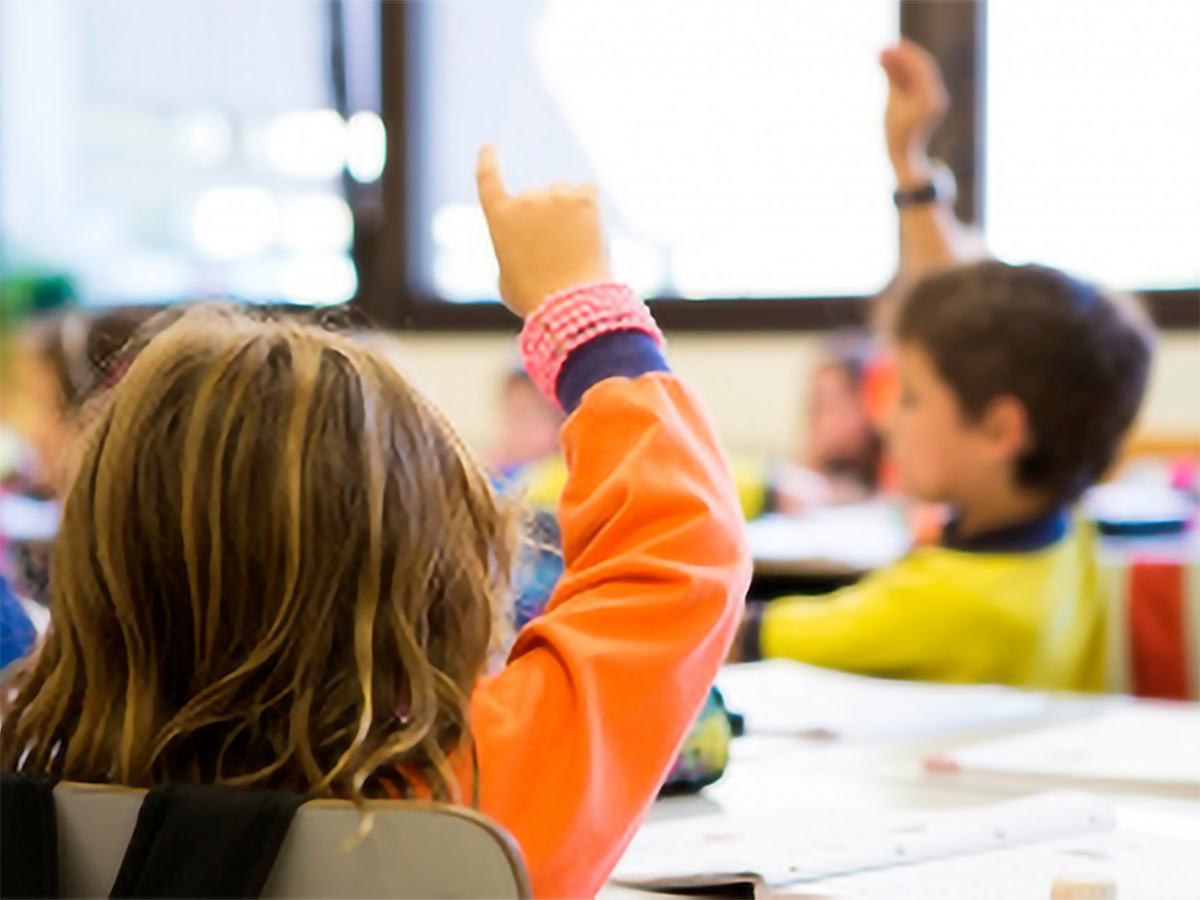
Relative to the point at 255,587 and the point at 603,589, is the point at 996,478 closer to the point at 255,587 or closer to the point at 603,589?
the point at 603,589

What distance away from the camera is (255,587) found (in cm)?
83

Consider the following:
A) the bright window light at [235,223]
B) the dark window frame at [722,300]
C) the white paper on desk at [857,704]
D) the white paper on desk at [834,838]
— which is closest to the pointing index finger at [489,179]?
the white paper on desk at [834,838]

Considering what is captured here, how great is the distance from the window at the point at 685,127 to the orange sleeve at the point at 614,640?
391 cm

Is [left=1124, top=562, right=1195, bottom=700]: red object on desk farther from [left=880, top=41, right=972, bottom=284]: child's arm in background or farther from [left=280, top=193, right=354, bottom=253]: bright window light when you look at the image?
[left=280, top=193, right=354, bottom=253]: bright window light

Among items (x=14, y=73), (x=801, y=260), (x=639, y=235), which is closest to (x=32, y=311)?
(x=14, y=73)

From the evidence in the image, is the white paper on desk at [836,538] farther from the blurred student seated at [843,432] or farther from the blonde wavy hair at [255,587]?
the blonde wavy hair at [255,587]

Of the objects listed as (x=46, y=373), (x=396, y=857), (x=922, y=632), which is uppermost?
(x=396, y=857)

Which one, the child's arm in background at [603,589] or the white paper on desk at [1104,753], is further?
the white paper on desk at [1104,753]

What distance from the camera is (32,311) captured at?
17.9 ft

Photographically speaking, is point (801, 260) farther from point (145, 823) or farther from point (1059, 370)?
point (145, 823)

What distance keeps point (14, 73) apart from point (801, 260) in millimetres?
2624

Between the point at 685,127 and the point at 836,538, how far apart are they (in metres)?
2.37

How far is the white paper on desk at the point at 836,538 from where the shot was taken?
2.57 meters

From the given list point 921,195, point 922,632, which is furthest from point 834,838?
point 921,195
